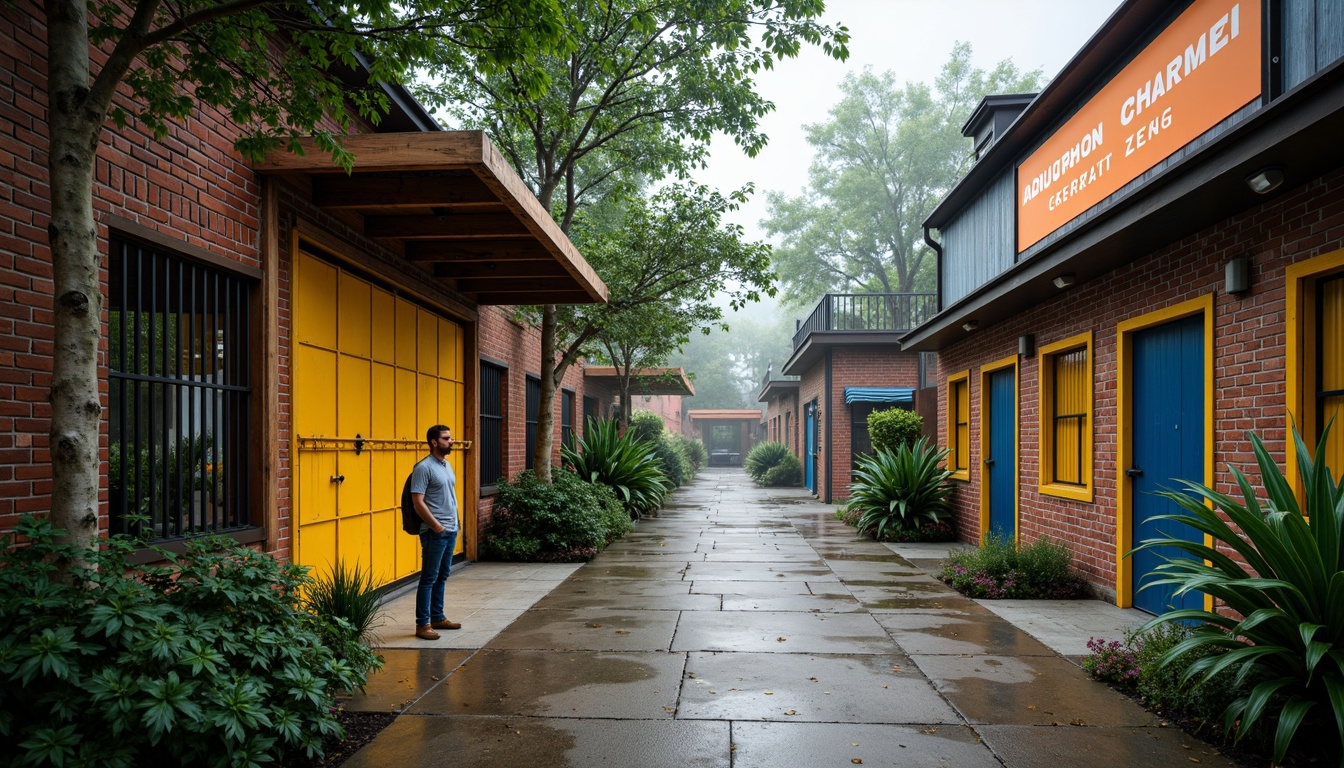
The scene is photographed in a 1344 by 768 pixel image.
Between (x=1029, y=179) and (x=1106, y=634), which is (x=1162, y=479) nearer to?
(x=1106, y=634)

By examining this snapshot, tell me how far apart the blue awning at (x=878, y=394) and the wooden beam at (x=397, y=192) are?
14.8 meters

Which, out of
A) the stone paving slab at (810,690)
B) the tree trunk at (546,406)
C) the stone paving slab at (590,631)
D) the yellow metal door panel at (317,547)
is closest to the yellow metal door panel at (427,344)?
the yellow metal door panel at (317,547)

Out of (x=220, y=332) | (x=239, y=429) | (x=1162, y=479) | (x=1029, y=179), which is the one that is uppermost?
(x=1029, y=179)

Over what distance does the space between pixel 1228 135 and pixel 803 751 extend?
3984 millimetres

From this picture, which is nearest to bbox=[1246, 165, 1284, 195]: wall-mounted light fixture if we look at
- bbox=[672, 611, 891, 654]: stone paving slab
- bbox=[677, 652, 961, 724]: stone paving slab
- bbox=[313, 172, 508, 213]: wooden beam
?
bbox=[677, 652, 961, 724]: stone paving slab

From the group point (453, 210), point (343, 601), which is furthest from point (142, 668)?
point (453, 210)

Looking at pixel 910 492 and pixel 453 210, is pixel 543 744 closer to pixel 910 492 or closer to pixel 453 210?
pixel 453 210

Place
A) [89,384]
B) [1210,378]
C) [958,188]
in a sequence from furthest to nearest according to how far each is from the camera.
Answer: [958,188]
[1210,378]
[89,384]

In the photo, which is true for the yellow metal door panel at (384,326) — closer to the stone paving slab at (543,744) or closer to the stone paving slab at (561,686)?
the stone paving slab at (561,686)

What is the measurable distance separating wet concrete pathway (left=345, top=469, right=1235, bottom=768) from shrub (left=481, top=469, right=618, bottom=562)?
2125 mm

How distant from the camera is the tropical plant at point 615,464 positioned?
49.1 ft

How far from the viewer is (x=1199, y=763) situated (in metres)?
3.91

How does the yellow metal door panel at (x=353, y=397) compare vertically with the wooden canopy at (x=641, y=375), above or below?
below

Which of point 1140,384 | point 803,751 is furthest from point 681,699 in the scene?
point 1140,384
